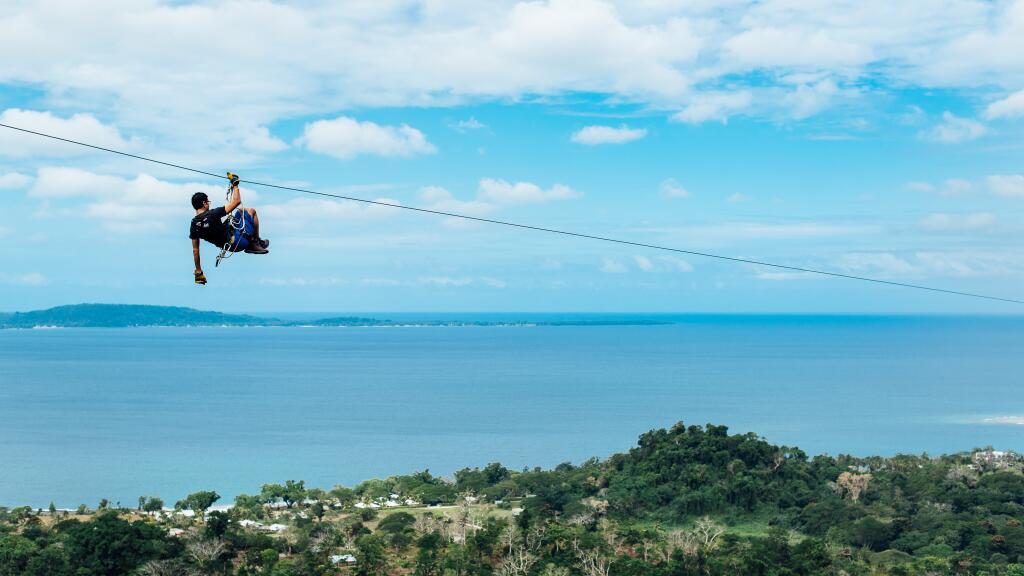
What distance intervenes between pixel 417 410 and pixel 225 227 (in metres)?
81.7

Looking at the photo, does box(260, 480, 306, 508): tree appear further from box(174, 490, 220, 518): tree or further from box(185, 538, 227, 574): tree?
box(185, 538, 227, 574): tree

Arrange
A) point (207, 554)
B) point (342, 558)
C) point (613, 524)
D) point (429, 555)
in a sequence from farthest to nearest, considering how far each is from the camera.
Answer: point (613, 524) → point (342, 558) → point (207, 554) → point (429, 555)

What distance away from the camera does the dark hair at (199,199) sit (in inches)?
343

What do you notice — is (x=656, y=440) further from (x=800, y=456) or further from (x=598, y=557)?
(x=598, y=557)

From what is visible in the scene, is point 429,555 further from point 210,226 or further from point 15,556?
point 210,226

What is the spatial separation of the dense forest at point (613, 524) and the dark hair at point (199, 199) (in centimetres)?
1563

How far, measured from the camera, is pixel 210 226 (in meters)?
8.61

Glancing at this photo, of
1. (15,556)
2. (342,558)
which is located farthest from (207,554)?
(15,556)

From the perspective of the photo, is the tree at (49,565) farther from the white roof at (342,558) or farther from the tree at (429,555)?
the tree at (429,555)

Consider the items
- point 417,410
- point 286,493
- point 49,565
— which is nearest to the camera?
point 49,565

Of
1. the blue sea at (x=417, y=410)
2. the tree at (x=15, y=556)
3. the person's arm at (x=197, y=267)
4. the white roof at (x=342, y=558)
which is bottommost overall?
the blue sea at (x=417, y=410)

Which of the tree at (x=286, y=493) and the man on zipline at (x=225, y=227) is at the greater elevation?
the man on zipline at (x=225, y=227)

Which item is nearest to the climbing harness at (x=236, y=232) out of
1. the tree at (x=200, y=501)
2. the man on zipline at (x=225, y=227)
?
the man on zipline at (x=225, y=227)

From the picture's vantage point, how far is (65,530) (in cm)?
2684
